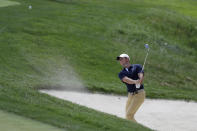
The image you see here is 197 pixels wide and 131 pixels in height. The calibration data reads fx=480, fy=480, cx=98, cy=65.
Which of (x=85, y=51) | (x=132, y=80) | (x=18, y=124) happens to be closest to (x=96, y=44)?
(x=85, y=51)

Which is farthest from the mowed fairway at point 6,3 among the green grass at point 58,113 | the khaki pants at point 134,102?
the khaki pants at point 134,102

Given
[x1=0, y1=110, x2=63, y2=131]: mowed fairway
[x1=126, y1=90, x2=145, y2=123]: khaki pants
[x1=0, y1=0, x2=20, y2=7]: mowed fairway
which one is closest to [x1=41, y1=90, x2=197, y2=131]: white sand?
[x1=126, y1=90, x2=145, y2=123]: khaki pants

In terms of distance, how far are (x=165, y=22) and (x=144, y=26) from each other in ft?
7.99

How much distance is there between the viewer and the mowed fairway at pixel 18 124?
851 cm

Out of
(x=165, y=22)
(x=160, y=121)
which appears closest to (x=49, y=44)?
(x=160, y=121)

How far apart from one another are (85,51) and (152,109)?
7284 mm

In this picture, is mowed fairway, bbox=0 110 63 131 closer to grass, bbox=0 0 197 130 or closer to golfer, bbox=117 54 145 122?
grass, bbox=0 0 197 130

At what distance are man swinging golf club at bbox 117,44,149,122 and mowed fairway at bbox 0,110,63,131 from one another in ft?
9.50

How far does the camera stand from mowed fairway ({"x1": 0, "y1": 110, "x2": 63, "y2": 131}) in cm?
851

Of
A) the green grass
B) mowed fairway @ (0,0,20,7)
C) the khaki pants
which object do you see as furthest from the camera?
mowed fairway @ (0,0,20,7)

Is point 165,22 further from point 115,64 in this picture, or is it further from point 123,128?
point 123,128

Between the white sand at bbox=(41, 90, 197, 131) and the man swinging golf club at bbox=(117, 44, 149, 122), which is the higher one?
the man swinging golf club at bbox=(117, 44, 149, 122)

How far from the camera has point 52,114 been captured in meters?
10.0

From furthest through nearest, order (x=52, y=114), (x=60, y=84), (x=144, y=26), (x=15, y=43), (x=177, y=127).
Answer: (x=144, y=26), (x=15, y=43), (x=60, y=84), (x=177, y=127), (x=52, y=114)
